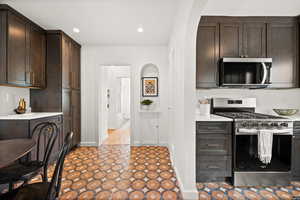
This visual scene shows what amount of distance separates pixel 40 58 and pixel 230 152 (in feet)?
12.0

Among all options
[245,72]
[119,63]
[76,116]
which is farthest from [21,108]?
[245,72]

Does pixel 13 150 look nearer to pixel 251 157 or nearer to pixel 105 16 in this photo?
pixel 105 16

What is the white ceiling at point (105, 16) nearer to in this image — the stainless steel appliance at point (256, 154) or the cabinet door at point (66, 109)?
the cabinet door at point (66, 109)

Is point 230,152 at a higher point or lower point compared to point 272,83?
lower

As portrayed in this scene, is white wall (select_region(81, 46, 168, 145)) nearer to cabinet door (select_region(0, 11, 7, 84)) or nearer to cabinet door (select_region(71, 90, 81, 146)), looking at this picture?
cabinet door (select_region(71, 90, 81, 146))

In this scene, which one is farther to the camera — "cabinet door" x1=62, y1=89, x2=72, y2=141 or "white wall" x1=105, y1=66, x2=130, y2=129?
"white wall" x1=105, y1=66, x2=130, y2=129

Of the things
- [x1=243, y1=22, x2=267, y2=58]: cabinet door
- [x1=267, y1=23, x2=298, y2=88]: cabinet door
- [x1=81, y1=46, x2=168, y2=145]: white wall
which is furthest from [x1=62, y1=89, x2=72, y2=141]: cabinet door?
[x1=267, y1=23, x2=298, y2=88]: cabinet door

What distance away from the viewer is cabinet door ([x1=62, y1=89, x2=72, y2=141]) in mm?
Result: 3068

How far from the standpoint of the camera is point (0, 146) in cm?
137

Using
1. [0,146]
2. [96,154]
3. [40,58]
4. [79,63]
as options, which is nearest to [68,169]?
[96,154]

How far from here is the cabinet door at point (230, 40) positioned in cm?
252

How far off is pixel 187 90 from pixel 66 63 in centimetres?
265

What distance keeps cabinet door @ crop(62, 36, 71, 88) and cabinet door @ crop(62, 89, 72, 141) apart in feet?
0.53

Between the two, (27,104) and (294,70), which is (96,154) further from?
(294,70)
